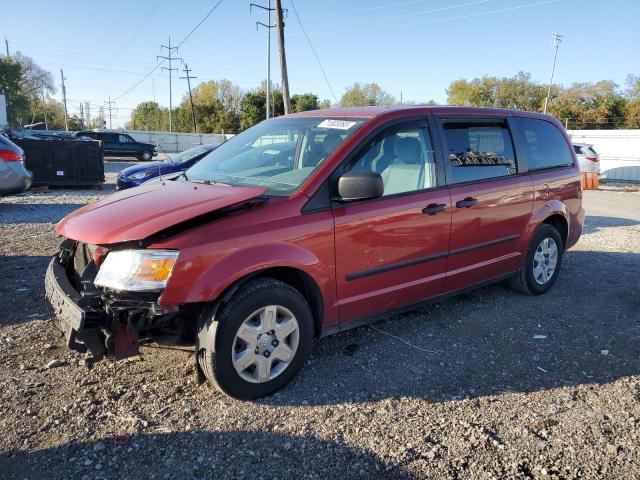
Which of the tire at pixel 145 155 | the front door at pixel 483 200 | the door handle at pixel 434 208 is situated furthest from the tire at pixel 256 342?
the tire at pixel 145 155

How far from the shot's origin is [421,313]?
4586mm

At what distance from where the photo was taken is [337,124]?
3.73m

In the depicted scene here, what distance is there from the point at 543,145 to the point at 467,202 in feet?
5.61

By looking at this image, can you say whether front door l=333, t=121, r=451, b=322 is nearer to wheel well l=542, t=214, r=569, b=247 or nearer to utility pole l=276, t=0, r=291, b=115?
wheel well l=542, t=214, r=569, b=247

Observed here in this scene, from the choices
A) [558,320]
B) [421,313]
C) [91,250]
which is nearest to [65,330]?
[91,250]

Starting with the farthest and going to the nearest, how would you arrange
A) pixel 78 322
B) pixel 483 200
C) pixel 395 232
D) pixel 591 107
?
pixel 591 107, pixel 483 200, pixel 395 232, pixel 78 322

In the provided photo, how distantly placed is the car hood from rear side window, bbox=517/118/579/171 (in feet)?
10.1

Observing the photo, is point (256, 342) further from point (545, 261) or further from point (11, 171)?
point (11, 171)

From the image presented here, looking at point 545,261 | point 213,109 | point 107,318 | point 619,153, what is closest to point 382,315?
point 107,318

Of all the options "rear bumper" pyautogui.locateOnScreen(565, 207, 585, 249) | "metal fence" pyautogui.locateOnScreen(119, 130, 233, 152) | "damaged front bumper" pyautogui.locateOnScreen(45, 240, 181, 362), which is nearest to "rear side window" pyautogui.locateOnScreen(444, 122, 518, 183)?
"rear bumper" pyautogui.locateOnScreen(565, 207, 585, 249)

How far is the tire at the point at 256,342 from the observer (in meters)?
2.84

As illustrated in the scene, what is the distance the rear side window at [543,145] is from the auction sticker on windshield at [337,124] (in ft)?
7.13

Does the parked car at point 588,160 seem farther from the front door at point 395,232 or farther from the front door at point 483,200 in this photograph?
the front door at point 395,232

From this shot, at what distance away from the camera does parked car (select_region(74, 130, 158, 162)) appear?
28188 millimetres
